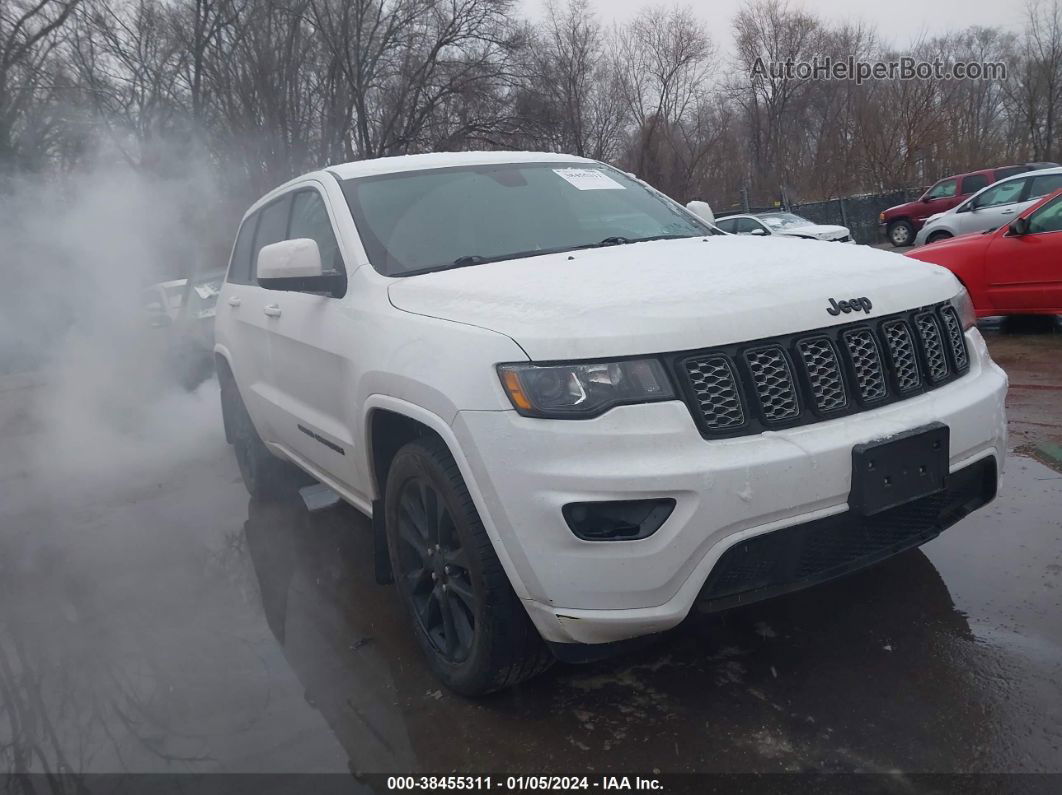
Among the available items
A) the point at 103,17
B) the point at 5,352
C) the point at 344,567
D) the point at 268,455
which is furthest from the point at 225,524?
the point at 103,17

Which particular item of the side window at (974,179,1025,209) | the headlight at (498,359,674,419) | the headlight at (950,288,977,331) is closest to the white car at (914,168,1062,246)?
the side window at (974,179,1025,209)

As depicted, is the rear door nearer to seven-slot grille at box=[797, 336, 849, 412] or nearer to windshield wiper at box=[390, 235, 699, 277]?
windshield wiper at box=[390, 235, 699, 277]

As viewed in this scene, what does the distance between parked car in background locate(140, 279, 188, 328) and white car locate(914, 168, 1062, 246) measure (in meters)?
11.2

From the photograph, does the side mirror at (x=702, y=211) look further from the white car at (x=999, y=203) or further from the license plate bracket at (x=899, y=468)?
the white car at (x=999, y=203)

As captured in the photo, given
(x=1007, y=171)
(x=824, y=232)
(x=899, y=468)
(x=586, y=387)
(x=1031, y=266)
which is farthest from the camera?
(x=1007, y=171)

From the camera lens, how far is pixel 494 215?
368 centimetres

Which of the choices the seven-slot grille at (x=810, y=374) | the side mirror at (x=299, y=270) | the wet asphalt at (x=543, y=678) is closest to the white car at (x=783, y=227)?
the wet asphalt at (x=543, y=678)

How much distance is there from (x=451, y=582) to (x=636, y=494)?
829 mm

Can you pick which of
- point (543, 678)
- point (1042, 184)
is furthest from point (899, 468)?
point (1042, 184)

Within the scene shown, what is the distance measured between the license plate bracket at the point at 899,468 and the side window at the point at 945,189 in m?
21.0

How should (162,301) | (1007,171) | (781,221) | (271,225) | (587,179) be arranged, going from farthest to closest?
(781,221) → (1007,171) → (162,301) → (271,225) → (587,179)

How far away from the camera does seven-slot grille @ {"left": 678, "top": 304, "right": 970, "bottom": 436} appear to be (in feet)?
7.86

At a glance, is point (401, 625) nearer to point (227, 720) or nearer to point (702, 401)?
point (227, 720)

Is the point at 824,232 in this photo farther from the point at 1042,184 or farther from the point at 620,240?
the point at 620,240
